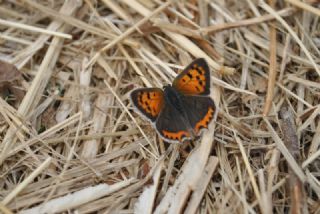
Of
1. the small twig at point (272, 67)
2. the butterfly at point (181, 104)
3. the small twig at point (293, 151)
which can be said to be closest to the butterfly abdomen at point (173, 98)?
the butterfly at point (181, 104)

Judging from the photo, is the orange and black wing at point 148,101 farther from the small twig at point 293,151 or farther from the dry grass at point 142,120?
the small twig at point 293,151

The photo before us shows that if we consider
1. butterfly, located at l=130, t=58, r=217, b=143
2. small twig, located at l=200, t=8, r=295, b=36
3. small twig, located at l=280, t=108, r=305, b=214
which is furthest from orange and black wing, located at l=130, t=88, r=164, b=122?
small twig, located at l=280, t=108, r=305, b=214

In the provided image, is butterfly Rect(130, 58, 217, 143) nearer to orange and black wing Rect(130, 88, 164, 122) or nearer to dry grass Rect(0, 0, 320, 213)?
orange and black wing Rect(130, 88, 164, 122)

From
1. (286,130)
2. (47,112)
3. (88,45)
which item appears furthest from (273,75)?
(47,112)

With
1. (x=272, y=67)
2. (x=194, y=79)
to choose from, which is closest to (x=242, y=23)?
(x=272, y=67)

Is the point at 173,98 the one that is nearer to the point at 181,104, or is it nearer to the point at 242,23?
the point at 181,104

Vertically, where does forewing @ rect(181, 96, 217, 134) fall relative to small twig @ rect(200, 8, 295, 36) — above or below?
below

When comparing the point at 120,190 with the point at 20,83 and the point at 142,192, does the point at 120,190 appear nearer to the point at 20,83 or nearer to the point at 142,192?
the point at 142,192
